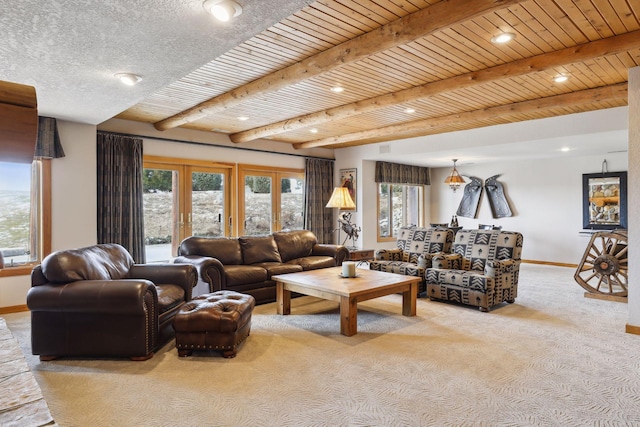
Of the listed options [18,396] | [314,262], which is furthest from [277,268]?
[18,396]

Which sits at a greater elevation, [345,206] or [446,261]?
[345,206]

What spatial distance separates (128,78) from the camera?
10.8 feet

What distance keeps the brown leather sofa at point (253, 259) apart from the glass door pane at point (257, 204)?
5.08ft

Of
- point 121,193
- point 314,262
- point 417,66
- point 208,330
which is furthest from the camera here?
point 121,193

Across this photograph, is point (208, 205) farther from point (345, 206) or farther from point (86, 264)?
point (86, 264)

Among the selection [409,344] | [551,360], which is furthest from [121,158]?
[551,360]

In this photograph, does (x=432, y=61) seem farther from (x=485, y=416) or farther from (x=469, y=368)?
(x=485, y=416)

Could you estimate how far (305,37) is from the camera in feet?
10.5

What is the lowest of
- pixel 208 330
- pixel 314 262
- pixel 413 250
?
pixel 208 330

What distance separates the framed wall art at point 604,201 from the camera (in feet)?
23.9

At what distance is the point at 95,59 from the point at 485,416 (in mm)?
3483

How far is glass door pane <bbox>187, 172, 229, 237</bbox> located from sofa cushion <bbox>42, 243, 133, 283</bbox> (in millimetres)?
2607

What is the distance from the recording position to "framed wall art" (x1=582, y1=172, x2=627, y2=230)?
23.9 ft

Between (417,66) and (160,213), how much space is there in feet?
14.5
